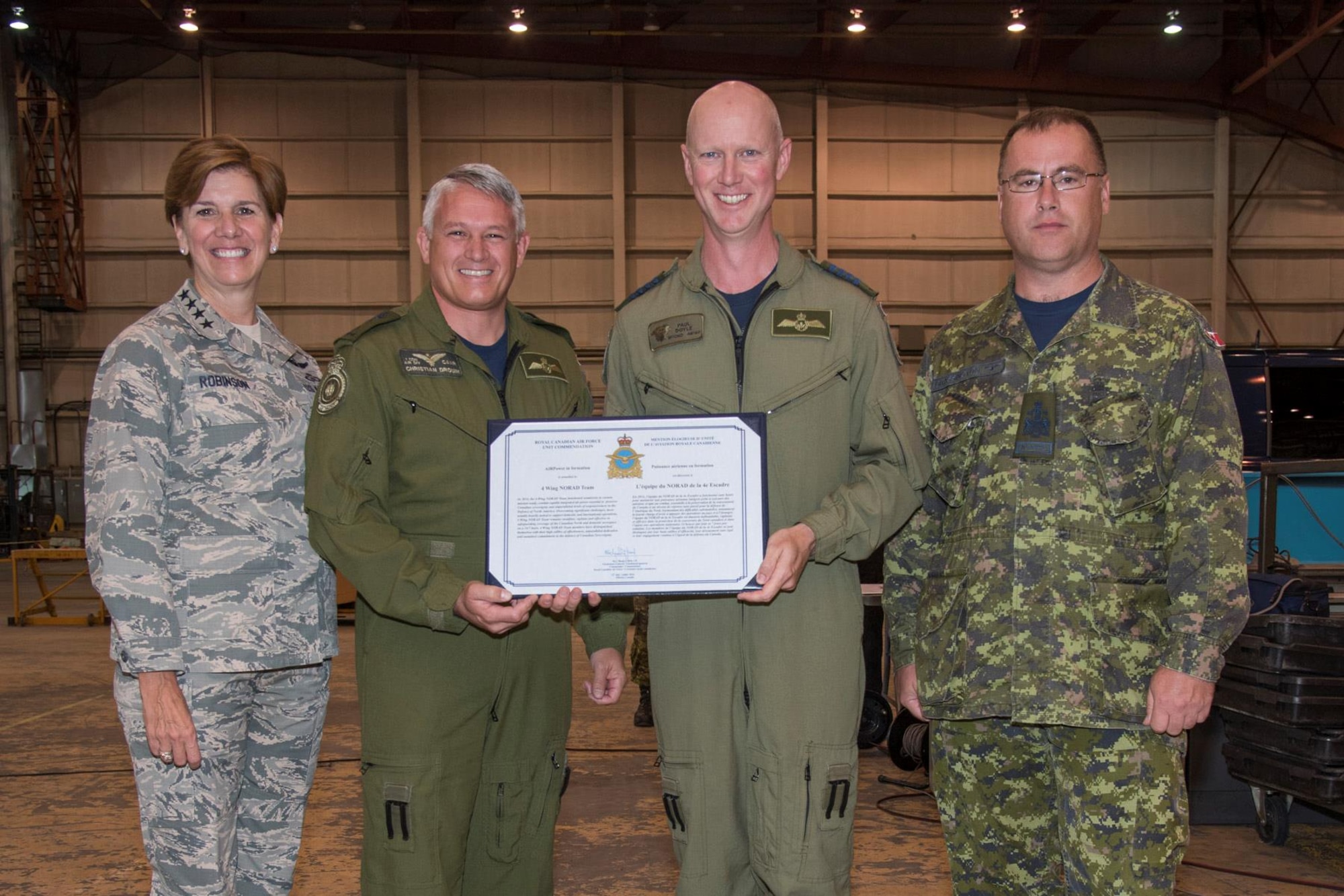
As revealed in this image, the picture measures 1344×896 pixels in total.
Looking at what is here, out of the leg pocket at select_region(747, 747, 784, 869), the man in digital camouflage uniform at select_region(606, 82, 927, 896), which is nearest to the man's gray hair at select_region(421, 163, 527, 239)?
the man in digital camouflage uniform at select_region(606, 82, 927, 896)

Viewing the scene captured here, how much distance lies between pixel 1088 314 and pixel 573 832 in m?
3.19

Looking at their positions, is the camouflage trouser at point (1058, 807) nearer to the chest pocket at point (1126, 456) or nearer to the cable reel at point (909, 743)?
the chest pocket at point (1126, 456)

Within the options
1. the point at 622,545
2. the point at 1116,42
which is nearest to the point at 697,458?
the point at 622,545

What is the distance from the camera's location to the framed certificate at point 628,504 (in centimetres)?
223

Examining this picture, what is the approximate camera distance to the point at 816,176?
16.9 metres

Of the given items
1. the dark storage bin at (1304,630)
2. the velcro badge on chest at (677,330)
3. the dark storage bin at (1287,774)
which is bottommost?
the dark storage bin at (1287,774)

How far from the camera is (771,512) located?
2385 mm

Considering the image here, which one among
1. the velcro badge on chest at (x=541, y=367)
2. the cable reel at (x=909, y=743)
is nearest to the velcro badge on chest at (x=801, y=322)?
the velcro badge on chest at (x=541, y=367)

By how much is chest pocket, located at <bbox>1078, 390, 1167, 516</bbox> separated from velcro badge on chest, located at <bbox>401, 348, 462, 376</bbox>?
1.36m

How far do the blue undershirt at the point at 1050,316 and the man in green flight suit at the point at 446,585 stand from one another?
1.07 meters

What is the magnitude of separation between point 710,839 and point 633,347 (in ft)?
3.39

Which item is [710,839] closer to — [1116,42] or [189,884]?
[189,884]

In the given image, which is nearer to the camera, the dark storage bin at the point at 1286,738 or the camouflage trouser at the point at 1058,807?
the camouflage trouser at the point at 1058,807

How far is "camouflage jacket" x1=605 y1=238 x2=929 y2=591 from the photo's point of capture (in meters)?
2.38
